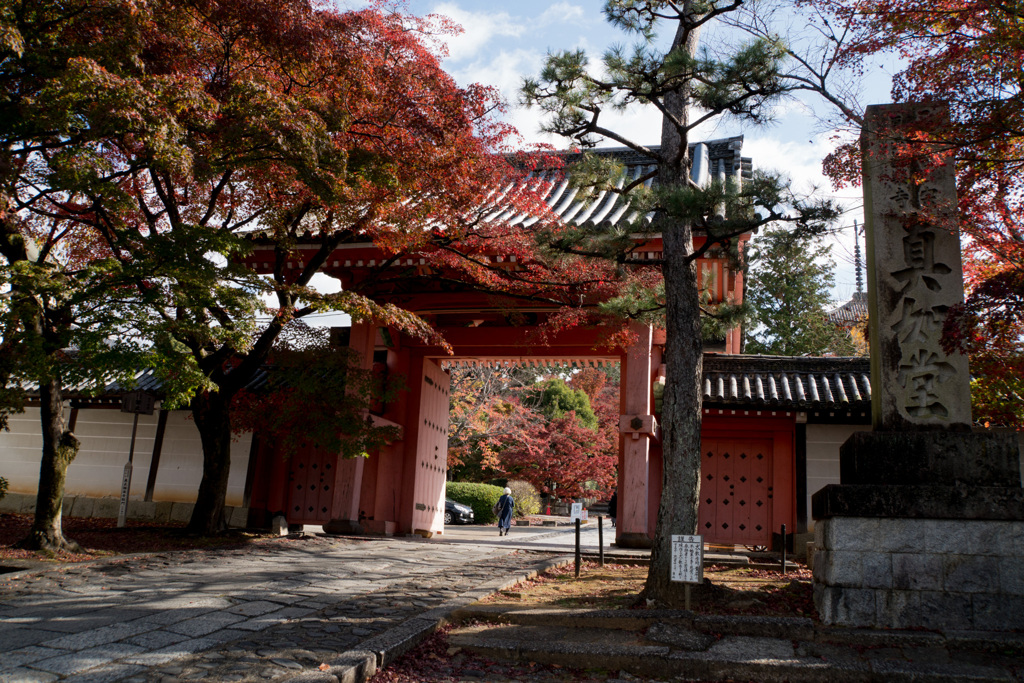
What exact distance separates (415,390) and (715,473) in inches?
239

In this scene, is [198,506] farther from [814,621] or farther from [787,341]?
[787,341]

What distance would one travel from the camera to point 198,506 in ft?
35.6

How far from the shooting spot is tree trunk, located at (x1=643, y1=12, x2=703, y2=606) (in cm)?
678


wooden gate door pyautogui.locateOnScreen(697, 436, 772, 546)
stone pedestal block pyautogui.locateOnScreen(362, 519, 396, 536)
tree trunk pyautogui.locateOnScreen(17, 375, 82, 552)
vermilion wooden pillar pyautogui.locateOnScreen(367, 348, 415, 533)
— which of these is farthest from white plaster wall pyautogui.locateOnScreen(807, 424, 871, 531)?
tree trunk pyautogui.locateOnScreen(17, 375, 82, 552)

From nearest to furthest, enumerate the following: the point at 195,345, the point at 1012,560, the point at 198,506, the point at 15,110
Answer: the point at 1012,560
the point at 15,110
the point at 195,345
the point at 198,506

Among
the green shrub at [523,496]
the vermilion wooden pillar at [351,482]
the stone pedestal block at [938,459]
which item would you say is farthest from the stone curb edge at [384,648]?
the green shrub at [523,496]

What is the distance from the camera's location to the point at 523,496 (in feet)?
97.5

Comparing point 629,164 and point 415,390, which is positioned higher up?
point 629,164

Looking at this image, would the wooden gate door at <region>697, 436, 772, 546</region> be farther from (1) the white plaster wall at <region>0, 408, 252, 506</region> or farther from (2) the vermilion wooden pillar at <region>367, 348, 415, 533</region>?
(1) the white plaster wall at <region>0, 408, 252, 506</region>

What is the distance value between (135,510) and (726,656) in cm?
1285

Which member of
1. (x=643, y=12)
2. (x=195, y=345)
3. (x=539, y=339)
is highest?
(x=643, y=12)

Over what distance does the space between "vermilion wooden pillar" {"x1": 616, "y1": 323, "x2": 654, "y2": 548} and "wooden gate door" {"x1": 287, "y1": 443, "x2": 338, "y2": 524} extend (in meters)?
5.76

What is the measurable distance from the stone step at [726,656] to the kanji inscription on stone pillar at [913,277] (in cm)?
206

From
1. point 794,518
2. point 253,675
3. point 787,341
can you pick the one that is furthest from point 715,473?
point 787,341
